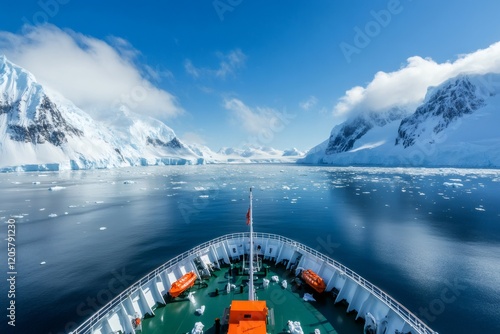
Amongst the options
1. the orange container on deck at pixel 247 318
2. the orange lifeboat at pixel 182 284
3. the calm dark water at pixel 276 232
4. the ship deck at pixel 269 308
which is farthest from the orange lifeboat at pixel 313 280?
the orange lifeboat at pixel 182 284

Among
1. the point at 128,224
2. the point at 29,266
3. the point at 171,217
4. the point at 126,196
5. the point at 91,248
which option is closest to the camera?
the point at 29,266

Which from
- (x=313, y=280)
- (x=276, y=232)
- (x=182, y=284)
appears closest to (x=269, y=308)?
(x=313, y=280)

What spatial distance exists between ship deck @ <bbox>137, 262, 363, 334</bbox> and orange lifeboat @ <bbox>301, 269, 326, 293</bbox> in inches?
20.0

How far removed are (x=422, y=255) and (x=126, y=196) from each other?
230ft

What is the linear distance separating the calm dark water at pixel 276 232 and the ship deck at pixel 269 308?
7.73 metres

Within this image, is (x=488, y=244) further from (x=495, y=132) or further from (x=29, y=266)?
(x=495, y=132)

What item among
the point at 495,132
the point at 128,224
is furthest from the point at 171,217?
the point at 495,132

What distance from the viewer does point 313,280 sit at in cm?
1898

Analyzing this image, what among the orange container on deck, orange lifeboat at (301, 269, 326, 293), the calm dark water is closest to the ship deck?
orange lifeboat at (301, 269, 326, 293)

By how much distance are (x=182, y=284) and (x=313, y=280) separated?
9.81m

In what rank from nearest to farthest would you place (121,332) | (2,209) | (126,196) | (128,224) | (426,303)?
1. (121,332)
2. (426,303)
3. (128,224)
4. (2,209)
5. (126,196)

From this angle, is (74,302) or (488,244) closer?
(74,302)

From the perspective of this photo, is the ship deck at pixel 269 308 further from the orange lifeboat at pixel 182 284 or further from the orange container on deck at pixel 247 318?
the orange container on deck at pixel 247 318

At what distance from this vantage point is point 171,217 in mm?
48469
